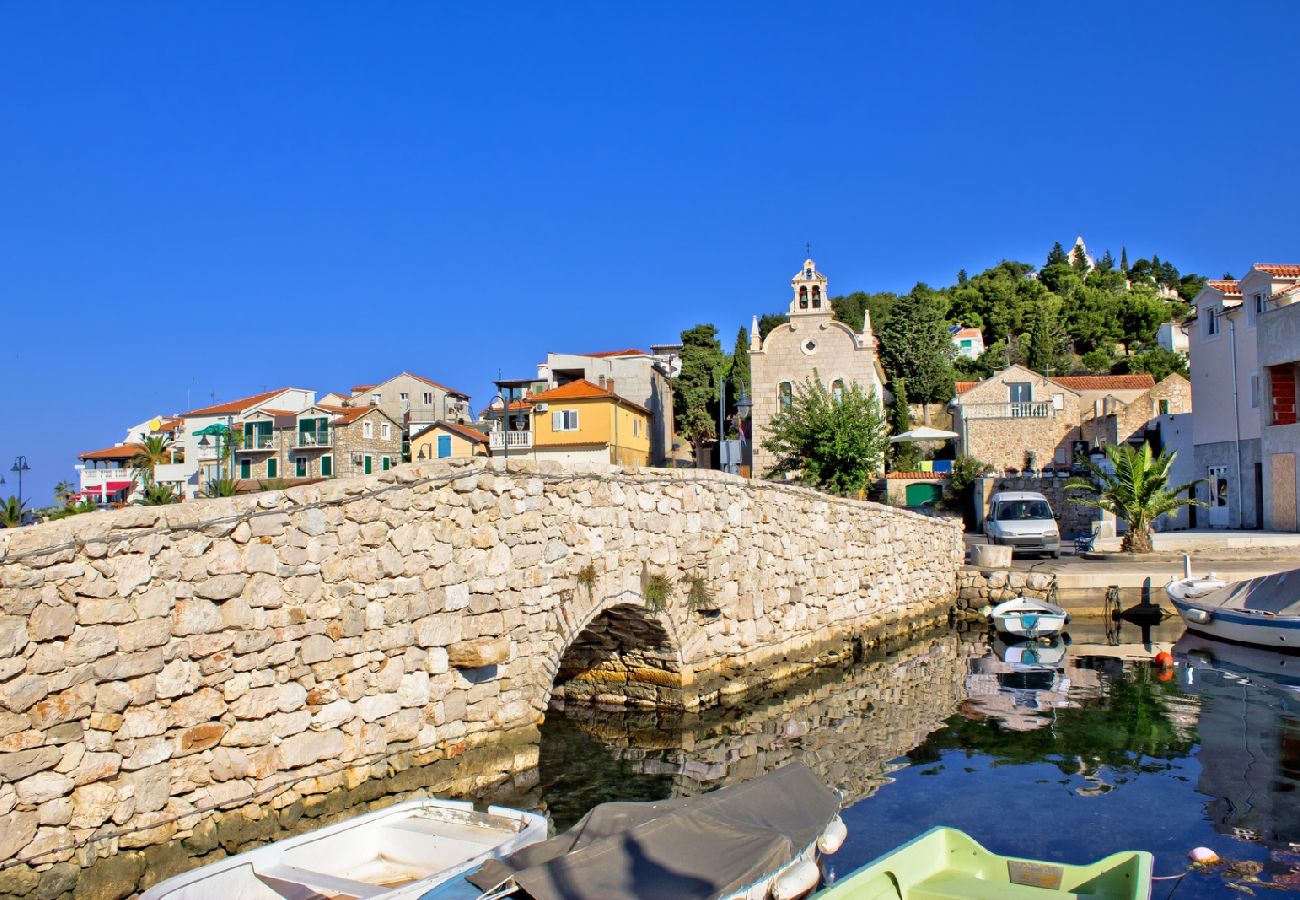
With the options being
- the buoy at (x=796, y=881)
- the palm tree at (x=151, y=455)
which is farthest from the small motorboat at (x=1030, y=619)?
the palm tree at (x=151, y=455)

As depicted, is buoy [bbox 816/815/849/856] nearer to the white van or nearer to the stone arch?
the stone arch

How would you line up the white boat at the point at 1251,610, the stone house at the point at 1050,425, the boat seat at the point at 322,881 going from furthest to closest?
1. the stone house at the point at 1050,425
2. the white boat at the point at 1251,610
3. the boat seat at the point at 322,881

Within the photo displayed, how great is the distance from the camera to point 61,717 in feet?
19.8

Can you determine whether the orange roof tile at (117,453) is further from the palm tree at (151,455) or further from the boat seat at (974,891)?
the boat seat at (974,891)

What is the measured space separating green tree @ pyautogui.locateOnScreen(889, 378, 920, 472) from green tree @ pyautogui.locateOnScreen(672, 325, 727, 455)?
417 inches

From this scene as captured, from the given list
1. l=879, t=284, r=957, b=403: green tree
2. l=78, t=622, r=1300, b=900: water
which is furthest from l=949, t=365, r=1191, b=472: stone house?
l=78, t=622, r=1300, b=900: water

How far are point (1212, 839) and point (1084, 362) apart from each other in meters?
64.1

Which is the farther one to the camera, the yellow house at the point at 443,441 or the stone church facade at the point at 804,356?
the yellow house at the point at 443,441

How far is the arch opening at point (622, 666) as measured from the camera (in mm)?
12828

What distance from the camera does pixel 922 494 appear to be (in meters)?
38.1

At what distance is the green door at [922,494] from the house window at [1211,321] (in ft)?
35.2

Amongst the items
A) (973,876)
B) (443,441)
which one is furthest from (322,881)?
(443,441)

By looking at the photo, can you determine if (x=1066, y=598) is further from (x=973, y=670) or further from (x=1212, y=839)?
(x=1212, y=839)

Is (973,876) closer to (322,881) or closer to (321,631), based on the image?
(322,881)
